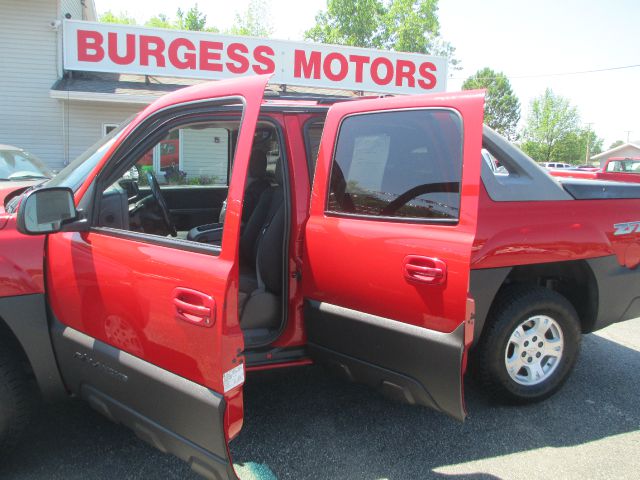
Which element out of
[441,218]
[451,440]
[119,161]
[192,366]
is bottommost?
[451,440]

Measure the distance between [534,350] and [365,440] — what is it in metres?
1.21

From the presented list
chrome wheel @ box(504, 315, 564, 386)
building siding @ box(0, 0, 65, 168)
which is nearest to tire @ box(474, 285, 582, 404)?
chrome wheel @ box(504, 315, 564, 386)

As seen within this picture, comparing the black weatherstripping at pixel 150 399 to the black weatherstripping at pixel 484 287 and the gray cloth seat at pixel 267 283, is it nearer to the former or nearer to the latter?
the gray cloth seat at pixel 267 283

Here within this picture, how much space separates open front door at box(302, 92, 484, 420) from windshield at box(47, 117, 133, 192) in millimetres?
1080

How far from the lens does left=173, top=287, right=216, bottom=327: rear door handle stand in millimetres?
1830

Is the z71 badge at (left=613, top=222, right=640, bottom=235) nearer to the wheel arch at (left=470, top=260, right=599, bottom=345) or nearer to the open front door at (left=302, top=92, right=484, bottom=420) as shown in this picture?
Answer: the wheel arch at (left=470, top=260, right=599, bottom=345)

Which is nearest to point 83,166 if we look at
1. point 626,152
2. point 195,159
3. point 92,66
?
point 195,159

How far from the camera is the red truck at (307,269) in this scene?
6.38ft

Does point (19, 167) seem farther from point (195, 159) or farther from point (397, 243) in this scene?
point (397, 243)

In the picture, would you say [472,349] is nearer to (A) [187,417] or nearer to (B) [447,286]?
(B) [447,286]

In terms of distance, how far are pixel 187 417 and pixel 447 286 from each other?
1.23 meters

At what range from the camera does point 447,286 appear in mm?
2287

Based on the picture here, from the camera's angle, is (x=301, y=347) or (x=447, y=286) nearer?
(x=447, y=286)

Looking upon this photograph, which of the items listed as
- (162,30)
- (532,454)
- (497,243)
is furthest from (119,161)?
(162,30)
